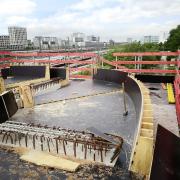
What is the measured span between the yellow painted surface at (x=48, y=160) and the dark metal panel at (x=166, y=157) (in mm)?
1514

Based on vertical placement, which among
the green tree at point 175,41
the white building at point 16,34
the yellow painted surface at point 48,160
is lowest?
the yellow painted surface at point 48,160

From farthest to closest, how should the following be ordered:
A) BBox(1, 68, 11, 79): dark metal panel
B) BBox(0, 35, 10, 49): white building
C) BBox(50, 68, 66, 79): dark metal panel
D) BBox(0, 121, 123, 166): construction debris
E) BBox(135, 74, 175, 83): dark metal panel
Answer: BBox(0, 35, 10, 49): white building → BBox(1, 68, 11, 79): dark metal panel → BBox(50, 68, 66, 79): dark metal panel → BBox(135, 74, 175, 83): dark metal panel → BBox(0, 121, 123, 166): construction debris

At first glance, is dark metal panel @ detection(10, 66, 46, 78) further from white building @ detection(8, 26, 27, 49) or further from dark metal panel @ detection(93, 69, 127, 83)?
white building @ detection(8, 26, 27, 49)

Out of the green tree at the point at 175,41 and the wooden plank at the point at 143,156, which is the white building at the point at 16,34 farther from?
the wooden plank at the point at 143,156

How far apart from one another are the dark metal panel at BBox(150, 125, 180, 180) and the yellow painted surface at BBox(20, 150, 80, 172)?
151 centimetres

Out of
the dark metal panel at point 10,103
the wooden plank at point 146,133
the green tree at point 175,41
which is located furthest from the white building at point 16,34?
the wooden plank at point 146,133

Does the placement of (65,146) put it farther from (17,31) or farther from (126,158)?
(17,31)

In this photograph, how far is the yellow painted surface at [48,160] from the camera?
3.92 m

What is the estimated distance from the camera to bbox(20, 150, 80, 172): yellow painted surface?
3.92 meters

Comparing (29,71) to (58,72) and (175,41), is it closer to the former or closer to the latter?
(58,72)

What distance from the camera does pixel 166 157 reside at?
288 centimetres

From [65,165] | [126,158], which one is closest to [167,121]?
[126,158]

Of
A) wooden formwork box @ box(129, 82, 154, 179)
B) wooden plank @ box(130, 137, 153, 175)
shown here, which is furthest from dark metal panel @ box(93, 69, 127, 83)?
wooden plank @ box(130, 137, 153, 175)

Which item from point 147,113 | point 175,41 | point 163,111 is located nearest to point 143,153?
point 147,113
